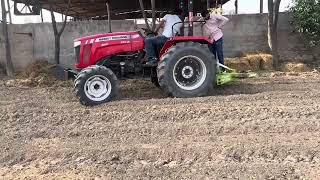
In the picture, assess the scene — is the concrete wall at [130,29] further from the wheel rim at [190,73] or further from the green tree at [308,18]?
the wheel rim at [190,73]

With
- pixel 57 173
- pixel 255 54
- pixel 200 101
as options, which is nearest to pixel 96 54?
pixel 200 101

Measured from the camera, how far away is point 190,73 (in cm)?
882

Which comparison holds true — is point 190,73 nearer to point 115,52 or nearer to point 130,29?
point 115,52

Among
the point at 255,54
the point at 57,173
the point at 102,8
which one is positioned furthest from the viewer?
the point at 102,8

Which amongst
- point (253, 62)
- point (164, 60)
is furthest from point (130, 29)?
point (164, 60)

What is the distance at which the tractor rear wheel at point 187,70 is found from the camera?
27.8ft

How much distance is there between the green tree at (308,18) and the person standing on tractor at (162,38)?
7.14 m

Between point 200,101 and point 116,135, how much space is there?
2.18m

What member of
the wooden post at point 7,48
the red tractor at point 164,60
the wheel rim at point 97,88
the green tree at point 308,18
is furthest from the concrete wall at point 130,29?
the wheel rim at point 97,88

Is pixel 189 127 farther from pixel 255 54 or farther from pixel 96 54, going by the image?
pixel 255 54

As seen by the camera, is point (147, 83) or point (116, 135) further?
point (147, 83)

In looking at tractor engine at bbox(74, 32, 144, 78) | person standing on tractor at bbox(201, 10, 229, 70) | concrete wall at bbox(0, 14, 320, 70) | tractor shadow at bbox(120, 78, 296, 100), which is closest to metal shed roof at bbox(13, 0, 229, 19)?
concrete wall at bbox(0, 14, 320, 70)

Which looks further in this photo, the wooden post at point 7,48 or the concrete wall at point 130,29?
the concrete wall at point 130,29

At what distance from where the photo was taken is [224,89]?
9633mm
